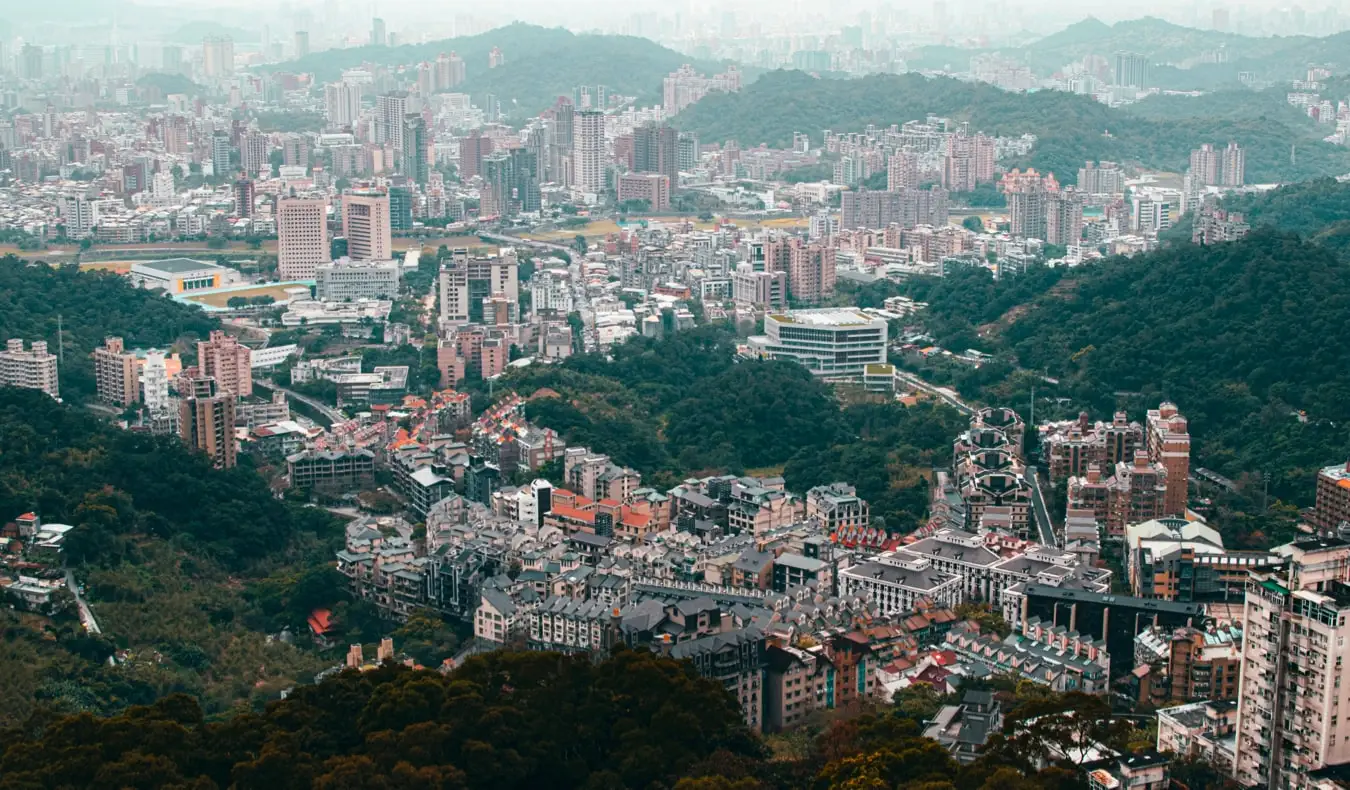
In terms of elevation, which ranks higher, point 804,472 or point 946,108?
point 946,108

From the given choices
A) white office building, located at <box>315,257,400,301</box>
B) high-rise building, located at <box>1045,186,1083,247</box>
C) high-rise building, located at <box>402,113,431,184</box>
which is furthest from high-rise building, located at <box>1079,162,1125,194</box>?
white office building, located at <box>315,257,400,301</box>

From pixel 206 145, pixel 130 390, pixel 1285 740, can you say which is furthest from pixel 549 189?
pixel 1285 740

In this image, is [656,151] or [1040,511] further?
[656,151]

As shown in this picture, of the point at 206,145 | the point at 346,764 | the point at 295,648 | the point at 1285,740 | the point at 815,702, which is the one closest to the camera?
the point at 346,764

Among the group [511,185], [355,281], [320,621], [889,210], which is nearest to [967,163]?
[889,210]

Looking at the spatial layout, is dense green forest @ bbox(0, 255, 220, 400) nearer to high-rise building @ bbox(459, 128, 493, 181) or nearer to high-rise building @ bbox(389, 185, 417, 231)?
high-rise building @ bbox(389, 185, 417, 231)

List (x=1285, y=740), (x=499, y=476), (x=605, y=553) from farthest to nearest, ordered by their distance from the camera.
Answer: (x=499, y=476) < (x=605, y=553) < (x=1285, y=740)

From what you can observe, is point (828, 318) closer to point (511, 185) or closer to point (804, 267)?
point (804, 267)

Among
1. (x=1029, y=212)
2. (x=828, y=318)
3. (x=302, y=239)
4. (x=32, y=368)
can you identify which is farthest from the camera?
(x=1029, y=212)

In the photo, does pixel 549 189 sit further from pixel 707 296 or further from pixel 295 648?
pixel 295 648
